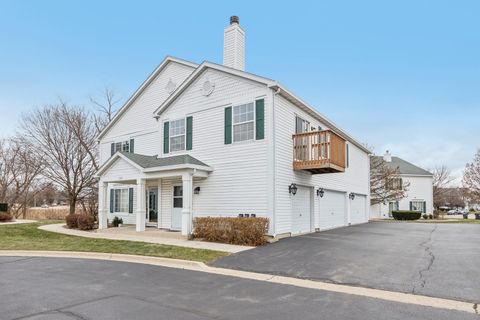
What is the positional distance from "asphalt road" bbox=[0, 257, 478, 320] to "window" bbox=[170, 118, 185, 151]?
909 centimetres

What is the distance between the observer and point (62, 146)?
2881 centimetres

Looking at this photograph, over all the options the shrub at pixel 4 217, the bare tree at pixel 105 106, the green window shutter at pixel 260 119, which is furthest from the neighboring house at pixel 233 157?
the bare tree at pixel 105 106

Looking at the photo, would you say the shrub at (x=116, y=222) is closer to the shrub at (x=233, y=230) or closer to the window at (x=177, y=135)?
the window at (x=177, y=135)

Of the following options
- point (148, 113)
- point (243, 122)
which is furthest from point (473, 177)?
point (148, 113)

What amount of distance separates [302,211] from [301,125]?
3.80 m

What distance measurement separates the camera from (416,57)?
18484mm

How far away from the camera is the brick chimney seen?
16.3 metres

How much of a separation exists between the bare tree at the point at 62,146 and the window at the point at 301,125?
19.5 m

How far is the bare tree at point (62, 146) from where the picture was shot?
93.8 ft

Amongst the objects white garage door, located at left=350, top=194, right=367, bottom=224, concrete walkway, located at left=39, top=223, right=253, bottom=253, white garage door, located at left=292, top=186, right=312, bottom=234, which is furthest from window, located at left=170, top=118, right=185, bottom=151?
white garage door, located at left=350, top=194, right=367, bottom=224

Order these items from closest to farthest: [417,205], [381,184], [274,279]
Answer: [274,279] < [381,184] < [417,205]

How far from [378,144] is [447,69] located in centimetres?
2191

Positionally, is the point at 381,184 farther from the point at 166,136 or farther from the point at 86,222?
the point at 86,222

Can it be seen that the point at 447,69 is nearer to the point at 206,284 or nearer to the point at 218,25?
the point at 218,25
